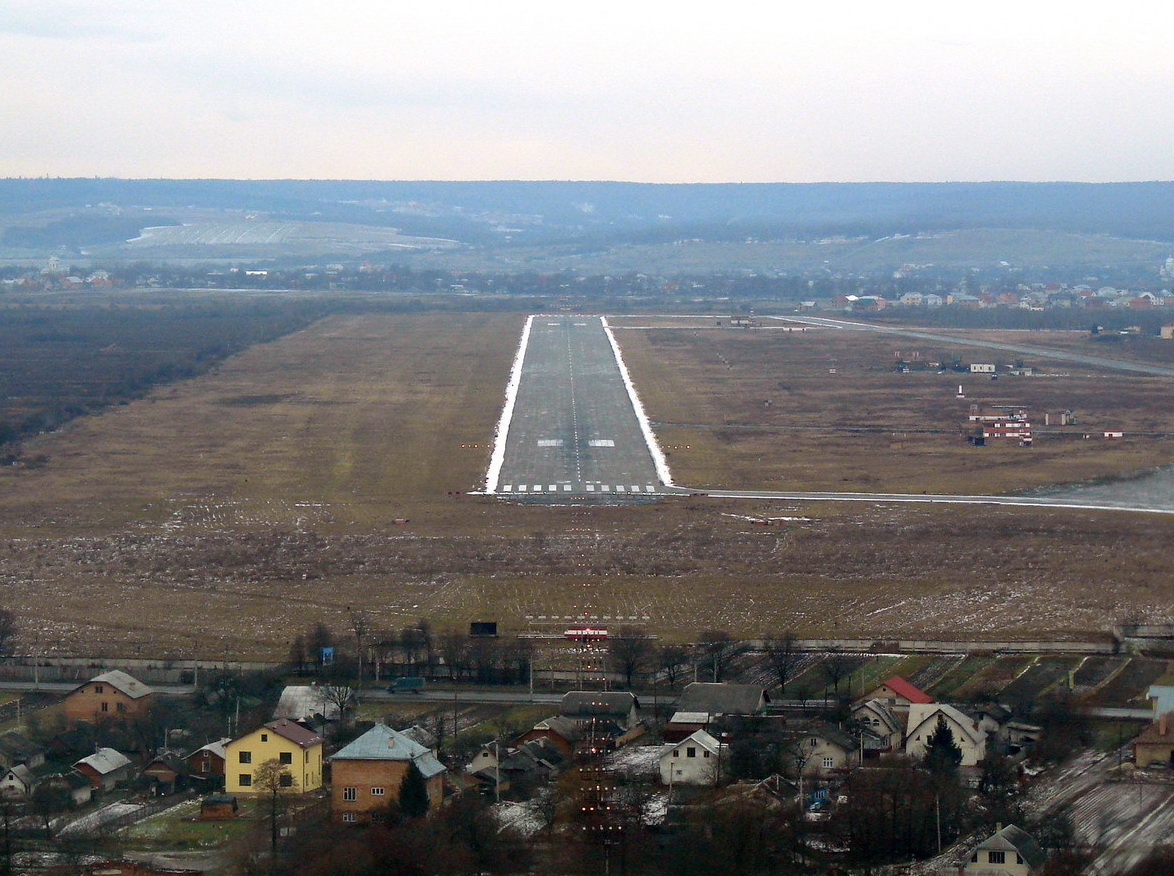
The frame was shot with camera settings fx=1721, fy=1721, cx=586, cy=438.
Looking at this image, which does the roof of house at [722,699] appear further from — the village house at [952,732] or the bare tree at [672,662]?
the village house at [952,732]

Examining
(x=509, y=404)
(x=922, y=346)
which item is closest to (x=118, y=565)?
(x=509, y=404)

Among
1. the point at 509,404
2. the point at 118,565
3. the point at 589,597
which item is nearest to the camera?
the point at 589,597

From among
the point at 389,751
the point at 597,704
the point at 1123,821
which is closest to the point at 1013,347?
the point at 597,704

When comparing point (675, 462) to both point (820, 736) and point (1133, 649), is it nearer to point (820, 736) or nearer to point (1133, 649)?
point (1133, 649)

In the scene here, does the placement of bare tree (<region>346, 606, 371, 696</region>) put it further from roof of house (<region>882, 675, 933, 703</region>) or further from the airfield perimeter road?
the airfield perimeter road

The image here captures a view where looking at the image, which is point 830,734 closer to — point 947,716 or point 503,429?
point 947,716

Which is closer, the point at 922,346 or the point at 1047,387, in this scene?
the point at 1047,387

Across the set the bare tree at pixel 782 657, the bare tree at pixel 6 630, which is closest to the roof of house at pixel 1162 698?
the bare tree at pixel 782 657
